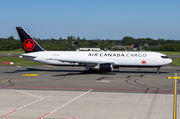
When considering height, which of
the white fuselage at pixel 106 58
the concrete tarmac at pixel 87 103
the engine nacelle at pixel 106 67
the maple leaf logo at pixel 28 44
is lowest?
the concrete tarmac at pixel 87 103

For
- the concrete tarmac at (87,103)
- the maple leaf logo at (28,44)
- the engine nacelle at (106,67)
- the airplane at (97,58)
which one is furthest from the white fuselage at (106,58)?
the concrete tarmac at (87,103)

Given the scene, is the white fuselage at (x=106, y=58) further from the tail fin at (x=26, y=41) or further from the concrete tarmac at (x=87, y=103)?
the concrete tarmac at (x=87, y=103)

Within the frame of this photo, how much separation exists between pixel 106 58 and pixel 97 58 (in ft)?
5.84

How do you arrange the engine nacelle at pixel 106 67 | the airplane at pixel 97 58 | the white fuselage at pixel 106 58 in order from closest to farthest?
1. the engine nacelle at pixel 106 67
2. the airplane at pixel 97 58
3. the white fuselage at pixel 106 58

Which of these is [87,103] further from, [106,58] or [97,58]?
[97,58]

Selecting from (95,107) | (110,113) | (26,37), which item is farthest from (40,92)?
(26,37)

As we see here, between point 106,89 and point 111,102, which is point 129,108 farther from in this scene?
point 106,89

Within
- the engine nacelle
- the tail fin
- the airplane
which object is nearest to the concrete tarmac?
the engine nacelle

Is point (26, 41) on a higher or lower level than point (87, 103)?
higher

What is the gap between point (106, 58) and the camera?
42.3 meters

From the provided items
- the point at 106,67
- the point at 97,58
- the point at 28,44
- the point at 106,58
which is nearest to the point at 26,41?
the point at 28,44

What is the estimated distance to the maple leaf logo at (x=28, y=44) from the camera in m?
45.4

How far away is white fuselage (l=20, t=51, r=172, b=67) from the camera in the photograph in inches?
1620

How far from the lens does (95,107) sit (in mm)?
18562
